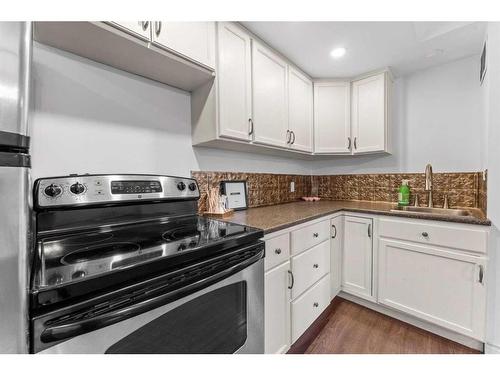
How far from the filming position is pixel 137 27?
1.00 meters

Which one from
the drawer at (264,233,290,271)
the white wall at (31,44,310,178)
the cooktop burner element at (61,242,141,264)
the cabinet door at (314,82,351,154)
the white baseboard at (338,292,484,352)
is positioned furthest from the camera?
the cabinet door at (314,82,351,154)

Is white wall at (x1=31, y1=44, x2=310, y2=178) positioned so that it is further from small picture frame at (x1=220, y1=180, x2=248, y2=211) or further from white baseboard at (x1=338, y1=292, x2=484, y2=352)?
white baseboard at (x1=338, y1=292, x2=484, y2=352)

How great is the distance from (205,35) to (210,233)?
3.76 feet

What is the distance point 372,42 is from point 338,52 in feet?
0.82

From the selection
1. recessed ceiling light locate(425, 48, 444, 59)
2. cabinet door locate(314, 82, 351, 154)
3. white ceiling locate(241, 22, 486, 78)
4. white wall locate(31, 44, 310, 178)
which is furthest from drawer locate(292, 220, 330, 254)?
recessed ceiling light locate(425, 48, 444, 59)

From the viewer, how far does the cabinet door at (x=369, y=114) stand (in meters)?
2.14

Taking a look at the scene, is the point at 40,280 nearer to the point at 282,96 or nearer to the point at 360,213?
the point at 282,96

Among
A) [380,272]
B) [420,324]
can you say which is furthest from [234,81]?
[420,324]

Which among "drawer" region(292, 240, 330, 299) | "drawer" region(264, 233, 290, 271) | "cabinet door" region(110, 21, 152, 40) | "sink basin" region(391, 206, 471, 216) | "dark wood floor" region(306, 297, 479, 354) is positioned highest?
"cabinet door" region(110, 21, 152, 40)

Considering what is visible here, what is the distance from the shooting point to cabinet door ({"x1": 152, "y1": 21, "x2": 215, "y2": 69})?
1088 millimetres

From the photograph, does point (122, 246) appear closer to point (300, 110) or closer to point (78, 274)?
point (78, 274)

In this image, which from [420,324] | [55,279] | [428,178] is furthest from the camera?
[428,178]

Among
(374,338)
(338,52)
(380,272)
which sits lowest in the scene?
(374,338)
